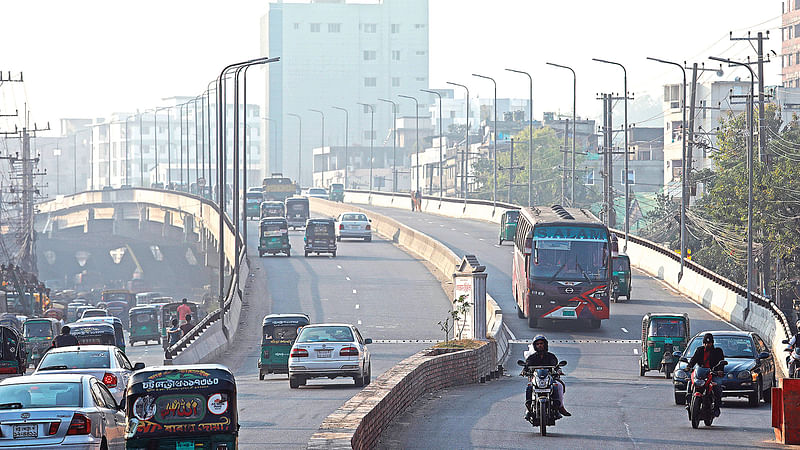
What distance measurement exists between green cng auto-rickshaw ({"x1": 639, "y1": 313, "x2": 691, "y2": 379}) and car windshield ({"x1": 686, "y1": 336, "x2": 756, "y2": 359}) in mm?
8487

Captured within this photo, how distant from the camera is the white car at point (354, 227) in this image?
84500 mm

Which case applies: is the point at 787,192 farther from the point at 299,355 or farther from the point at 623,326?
the point at 299,355

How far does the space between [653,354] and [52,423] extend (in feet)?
74.9

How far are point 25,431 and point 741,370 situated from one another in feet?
46.6

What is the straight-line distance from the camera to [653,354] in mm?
33656

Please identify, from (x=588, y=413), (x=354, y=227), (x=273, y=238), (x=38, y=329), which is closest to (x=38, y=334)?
(x=38, y=329)

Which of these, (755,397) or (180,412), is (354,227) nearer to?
(755,397)

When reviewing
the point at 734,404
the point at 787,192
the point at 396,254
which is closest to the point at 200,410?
the point at 734,404

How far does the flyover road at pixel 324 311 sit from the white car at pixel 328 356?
0.38 m

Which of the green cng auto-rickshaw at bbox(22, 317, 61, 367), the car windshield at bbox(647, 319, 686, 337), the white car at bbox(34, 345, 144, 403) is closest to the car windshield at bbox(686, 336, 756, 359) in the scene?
the car windshield at bbox(647, 319, 686, 337)

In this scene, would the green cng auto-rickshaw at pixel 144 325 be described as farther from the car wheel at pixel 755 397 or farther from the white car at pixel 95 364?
the car wheel at pixel 755 397

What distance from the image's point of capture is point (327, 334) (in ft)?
93.2

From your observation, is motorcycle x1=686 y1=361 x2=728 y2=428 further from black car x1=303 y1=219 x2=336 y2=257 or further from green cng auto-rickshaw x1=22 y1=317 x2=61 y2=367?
black car x1=303 y1=219 x2=336 y2=257

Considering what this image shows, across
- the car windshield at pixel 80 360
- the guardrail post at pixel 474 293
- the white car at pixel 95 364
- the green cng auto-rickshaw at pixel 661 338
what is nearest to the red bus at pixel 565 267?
the guardrail post at pixel 474 293
